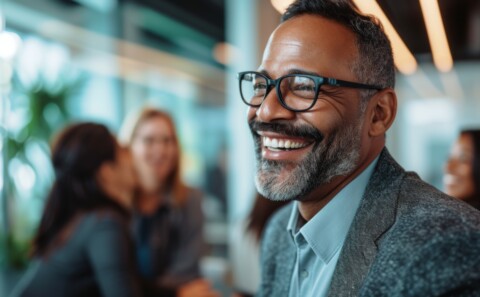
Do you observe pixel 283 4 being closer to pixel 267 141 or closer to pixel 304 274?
pixel 267 141

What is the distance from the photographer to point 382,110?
3.94 feet

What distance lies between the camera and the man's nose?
1111mm

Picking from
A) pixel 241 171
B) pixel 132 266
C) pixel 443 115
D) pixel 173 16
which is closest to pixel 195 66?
pixel 173 16

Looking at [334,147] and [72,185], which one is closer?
[334,147]

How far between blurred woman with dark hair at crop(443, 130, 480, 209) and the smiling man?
4.58 feet

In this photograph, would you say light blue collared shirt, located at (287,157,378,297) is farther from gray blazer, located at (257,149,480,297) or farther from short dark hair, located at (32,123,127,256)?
short dark hair, located at (32,123,127,256)

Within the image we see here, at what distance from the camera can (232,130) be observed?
4387mm

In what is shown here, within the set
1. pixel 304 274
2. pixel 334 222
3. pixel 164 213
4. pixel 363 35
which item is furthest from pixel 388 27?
pixel 164 213

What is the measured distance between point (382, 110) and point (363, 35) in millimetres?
177

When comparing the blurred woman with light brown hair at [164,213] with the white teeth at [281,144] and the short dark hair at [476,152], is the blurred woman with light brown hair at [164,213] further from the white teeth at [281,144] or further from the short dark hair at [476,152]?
the white teeth at [281,144]

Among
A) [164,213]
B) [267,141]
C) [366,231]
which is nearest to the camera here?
[366,231]

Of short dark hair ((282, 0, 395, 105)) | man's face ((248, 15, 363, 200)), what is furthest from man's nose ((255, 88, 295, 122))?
short dark hair ((282, 0, 395, 105))

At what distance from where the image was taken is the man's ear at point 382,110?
1.18 m

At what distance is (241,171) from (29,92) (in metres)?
2.18
